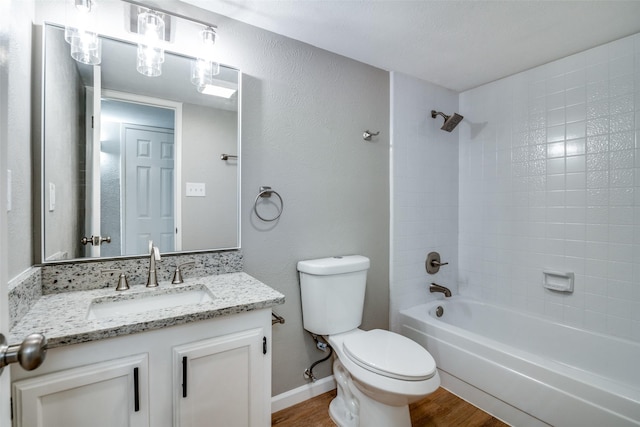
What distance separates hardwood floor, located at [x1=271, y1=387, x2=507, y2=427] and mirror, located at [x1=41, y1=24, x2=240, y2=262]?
1.04m

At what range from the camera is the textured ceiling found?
1.48m

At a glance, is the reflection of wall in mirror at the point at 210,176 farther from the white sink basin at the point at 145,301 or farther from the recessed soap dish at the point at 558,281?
the recessed soap dish at the point at 558,281

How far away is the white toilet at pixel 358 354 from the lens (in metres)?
1.32

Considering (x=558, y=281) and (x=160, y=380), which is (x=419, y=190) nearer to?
(x=558, y=281)

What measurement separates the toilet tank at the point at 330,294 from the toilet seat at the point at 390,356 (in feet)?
0.49

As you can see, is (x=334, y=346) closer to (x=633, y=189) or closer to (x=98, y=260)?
(x=98, y=260)

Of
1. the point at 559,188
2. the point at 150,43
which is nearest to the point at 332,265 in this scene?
the point at 150,43

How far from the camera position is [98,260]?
127cm

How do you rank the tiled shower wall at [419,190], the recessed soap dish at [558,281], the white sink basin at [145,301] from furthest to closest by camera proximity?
the tiled shower wall at [419,190] < the recessed soap dish at [558,281] < the white sink basin at [145,301]

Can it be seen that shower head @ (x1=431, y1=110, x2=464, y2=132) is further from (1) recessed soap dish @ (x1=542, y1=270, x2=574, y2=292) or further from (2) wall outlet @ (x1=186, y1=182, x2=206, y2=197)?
(2) wall outlet @ (x1=186, y1=182, x2=206, y2=197)

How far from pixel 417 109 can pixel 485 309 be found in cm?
170

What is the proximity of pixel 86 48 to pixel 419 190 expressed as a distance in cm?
216

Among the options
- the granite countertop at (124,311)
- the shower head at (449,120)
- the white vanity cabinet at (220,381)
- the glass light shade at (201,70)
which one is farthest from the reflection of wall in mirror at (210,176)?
the shower head at (449,120)

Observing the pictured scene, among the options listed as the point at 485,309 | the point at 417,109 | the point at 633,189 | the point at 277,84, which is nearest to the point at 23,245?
the point at 277,84
